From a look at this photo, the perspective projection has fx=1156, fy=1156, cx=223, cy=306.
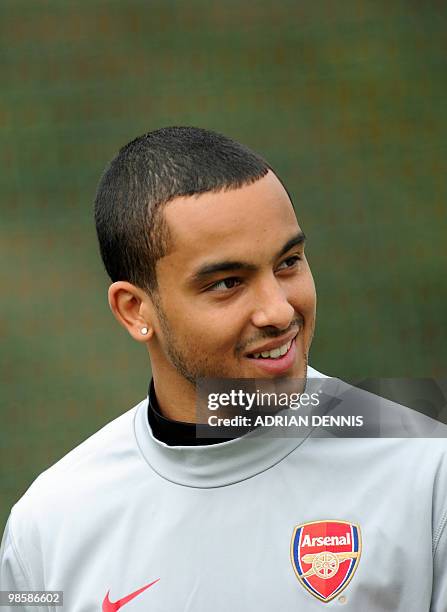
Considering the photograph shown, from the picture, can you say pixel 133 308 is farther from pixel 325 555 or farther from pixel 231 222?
pixel 325 555

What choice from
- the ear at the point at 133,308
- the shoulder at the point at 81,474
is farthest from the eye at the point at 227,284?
the shoulder at the point at 81,474

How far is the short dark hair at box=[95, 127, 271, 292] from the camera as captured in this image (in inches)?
50.2

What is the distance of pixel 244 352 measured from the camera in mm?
1238

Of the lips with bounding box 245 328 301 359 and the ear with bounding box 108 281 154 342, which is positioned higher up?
the ear with bounding box 108 281 154 342

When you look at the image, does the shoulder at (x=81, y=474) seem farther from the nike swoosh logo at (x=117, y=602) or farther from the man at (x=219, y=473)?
the nike swoosh logo at (x=117, y=602)

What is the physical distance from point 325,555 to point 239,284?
30 cm

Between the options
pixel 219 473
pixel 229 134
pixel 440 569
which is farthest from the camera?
pixel 229 134

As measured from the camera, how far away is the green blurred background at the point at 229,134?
3.45 metres

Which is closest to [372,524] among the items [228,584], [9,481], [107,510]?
[228,584]

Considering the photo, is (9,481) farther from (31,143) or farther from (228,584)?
(228,584)

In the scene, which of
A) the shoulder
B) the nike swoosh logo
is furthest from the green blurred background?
the nike swoosh logo

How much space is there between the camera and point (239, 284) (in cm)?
124

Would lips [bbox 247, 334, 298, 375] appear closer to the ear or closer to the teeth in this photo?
the teeth

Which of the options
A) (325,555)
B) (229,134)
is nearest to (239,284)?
(325,555)
